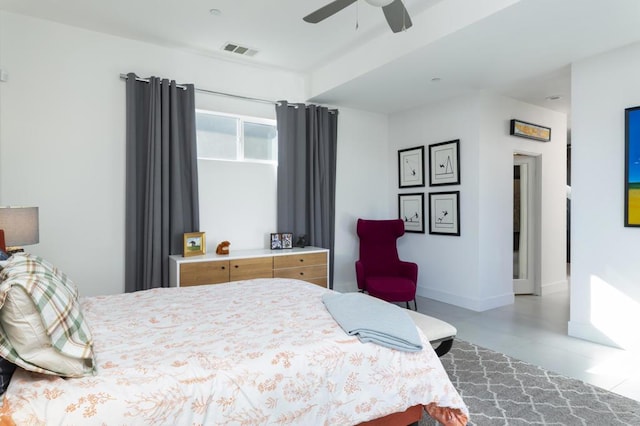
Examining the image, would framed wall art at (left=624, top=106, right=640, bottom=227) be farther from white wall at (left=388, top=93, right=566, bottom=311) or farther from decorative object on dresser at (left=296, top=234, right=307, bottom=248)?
decorative object on dresser at (left=296, top=234, right=307, bottom=248)

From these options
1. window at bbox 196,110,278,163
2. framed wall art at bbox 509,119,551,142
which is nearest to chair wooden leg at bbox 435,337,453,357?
window at bbox 196,110,278,163

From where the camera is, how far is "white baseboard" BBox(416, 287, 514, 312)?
427 centimetres

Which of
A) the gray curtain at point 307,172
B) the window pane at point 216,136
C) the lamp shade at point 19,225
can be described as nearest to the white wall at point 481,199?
the gray curtain at point 307,172

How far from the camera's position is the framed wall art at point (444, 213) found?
4480mm

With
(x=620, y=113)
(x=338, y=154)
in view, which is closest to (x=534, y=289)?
(x=620, y=113)

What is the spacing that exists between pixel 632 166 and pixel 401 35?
220cm

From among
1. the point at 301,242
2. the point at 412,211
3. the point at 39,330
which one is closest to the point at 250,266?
the point at 301,242

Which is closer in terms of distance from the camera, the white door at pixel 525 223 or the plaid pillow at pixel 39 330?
the plaid pillow at pixel 39 330

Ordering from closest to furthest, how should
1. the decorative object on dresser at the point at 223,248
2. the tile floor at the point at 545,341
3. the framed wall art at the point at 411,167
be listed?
1. the tile floor at the point at 545,341
2. the decorative object on dresser at the point at 223,248
3. the framed wall art at the point at 411,167

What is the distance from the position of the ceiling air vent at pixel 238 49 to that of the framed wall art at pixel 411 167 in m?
2.42

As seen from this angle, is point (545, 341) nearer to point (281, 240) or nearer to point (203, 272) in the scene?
point (281, 240)

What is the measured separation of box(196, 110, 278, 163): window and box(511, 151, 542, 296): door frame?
327 cm

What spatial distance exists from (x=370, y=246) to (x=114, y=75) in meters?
3.34

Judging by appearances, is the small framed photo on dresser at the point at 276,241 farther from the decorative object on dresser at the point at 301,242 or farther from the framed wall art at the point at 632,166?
the framed wall art at the point at 632,166
